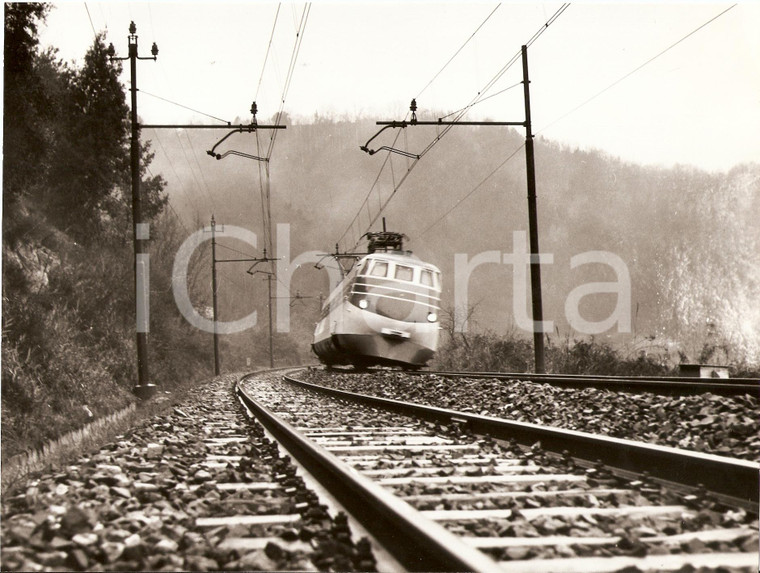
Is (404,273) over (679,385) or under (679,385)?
over

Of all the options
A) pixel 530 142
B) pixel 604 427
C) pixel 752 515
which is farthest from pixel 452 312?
pixel 752 515

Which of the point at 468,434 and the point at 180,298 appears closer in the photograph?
the point at 468,434

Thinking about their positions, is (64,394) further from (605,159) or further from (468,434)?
(605,159)

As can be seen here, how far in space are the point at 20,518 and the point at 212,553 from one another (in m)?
1.09

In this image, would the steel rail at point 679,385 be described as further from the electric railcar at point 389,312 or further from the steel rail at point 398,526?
the electric railcar at point 389,312

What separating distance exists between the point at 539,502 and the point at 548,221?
107487 millimetres

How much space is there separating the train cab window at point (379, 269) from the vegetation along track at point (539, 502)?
11.8 meters

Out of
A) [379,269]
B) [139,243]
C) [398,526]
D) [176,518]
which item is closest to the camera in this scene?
[398,526]

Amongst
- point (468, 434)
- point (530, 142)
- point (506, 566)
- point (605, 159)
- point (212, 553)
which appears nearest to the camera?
point (506, 566)

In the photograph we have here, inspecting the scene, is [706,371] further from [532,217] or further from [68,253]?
[68,253]

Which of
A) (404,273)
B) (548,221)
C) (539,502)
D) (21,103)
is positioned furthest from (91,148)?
(548,221)

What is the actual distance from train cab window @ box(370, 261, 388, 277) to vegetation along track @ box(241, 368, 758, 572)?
1176cm

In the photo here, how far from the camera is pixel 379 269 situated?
1809cm

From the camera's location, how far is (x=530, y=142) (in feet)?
54.3
